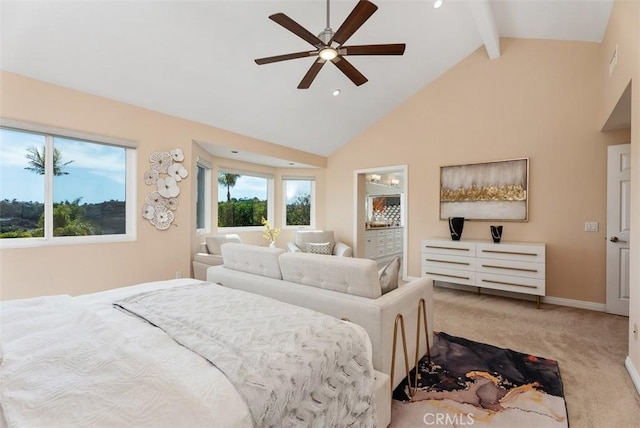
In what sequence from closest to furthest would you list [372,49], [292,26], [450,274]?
[292,26] → [372,49] → [450,274]

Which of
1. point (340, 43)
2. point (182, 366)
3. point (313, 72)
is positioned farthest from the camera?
point (313, 72)

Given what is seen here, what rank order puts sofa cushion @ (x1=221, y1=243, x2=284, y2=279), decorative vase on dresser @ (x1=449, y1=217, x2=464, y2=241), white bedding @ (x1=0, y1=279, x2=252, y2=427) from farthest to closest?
decorative vase on dresser @ (x1=449, y1=217, x2=464, y2=241) < sofa cushion @ (x1=221, y1=243, x2=284, y2=279) < white bedding @ (x1=0, y1=279, x2=252, y2=427)

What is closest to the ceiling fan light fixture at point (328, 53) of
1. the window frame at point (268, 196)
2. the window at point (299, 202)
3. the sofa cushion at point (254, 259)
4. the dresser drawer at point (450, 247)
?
the sofa cushion at point (254, 259)

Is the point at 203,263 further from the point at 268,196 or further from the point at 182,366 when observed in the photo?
the point at 182,366

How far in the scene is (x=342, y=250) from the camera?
555 cm

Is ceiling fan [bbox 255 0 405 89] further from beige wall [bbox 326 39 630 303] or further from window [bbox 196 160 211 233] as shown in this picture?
window [bbox 196 160 211 233]

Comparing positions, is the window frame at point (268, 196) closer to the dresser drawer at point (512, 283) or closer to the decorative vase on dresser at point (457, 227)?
the decorative vase on dresser at point (457, 227)

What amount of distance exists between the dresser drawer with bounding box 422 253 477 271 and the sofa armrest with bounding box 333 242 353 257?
145cm

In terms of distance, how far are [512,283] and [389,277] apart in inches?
106

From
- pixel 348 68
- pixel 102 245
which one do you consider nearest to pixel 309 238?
pixel 102 245

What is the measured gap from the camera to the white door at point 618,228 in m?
3.35

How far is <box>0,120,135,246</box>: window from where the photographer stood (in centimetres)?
288

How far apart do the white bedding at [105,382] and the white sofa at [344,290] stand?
95 cm

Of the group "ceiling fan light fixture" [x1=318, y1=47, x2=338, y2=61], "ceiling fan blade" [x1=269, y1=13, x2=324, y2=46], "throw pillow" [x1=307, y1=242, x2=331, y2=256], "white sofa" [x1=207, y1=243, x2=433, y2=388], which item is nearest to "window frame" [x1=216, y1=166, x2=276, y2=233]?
"throw pillow" [x1=307, y1=242, x2=331, y2=256]
